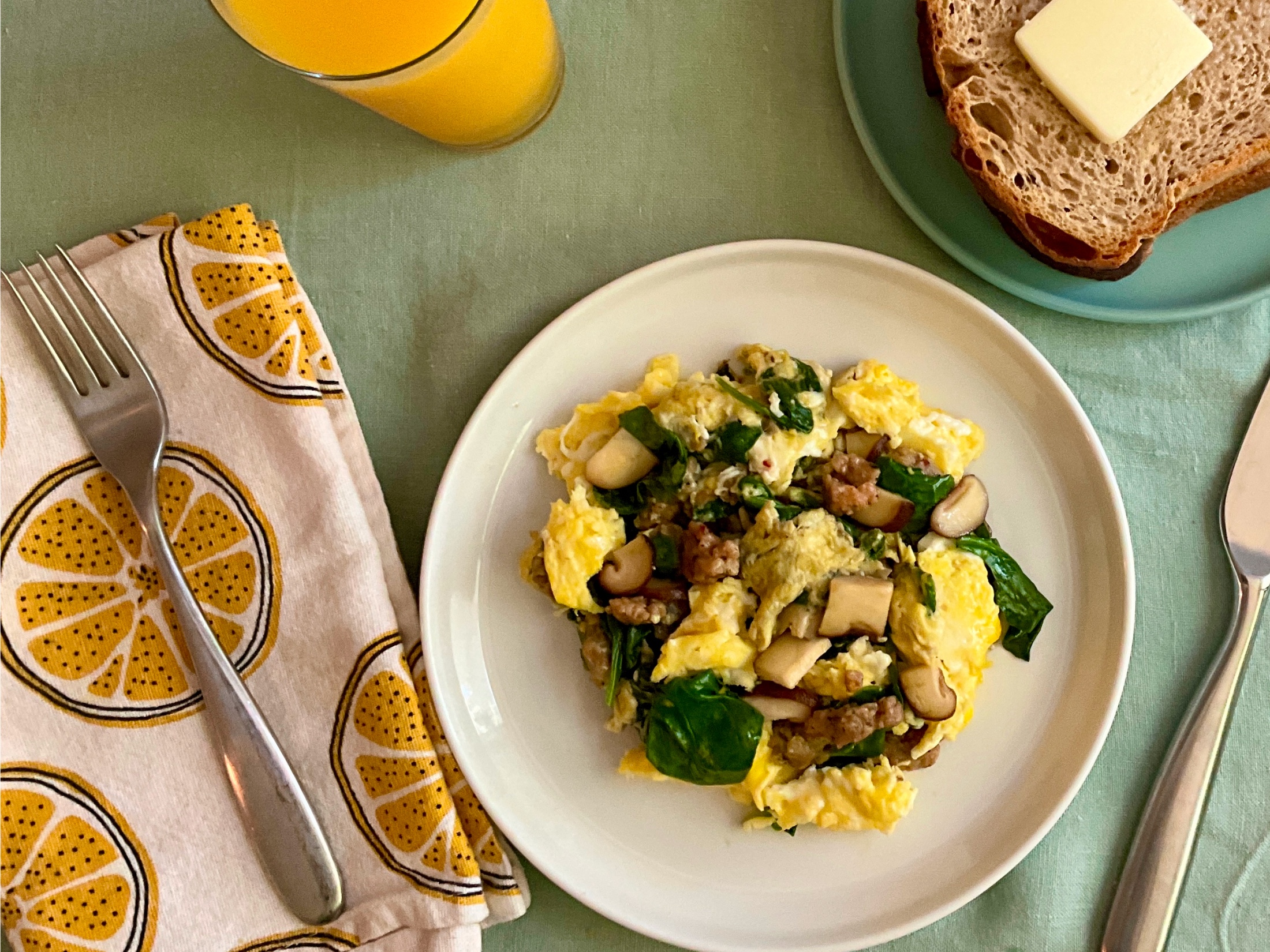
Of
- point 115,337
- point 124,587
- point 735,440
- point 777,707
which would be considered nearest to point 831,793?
point 777,707

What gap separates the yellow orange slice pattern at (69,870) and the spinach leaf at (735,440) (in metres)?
1.33

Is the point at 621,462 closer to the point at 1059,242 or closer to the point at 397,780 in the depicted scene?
the point at 397,780

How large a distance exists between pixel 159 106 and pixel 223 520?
91cm

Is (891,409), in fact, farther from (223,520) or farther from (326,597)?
(223,520)

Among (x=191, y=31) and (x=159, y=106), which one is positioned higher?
(x=191, y=31)

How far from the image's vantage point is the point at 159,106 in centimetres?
194

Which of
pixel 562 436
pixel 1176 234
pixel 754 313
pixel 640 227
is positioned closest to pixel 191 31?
pixel 640 227

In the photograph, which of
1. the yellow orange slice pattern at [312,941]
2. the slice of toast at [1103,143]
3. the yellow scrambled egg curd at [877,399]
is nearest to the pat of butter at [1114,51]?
the slice of toast at [1103,143]

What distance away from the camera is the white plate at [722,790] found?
5.77 feet

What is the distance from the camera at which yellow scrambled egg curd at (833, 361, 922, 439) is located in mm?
1707

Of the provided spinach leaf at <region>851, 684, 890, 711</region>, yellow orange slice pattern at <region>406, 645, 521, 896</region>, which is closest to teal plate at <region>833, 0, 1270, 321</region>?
spinach leaf at <region>851, 684, 890, 711</region>

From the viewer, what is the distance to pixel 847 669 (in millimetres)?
1620

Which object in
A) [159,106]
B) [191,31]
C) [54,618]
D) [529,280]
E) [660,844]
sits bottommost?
[660,844]

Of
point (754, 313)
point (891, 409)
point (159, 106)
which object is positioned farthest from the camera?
point (159, 106)
